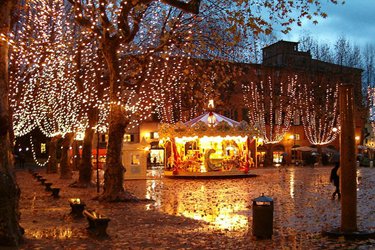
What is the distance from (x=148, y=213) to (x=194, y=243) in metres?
5.13

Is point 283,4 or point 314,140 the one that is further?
point 314,140

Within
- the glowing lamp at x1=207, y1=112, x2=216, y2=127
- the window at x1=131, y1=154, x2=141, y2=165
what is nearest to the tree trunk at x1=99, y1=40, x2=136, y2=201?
the window at x1=131, y1=154, x2=141, y2=165

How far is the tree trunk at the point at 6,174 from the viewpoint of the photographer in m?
9.05

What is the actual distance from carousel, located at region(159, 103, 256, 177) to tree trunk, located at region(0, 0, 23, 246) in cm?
2347

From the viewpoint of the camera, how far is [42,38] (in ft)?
80.6

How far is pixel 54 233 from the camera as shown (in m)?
11.3

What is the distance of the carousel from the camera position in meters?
33.2

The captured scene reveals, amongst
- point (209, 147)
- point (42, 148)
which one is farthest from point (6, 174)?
point (42, 148)

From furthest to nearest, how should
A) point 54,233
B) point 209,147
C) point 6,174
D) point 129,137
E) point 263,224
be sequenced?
point 129,137, point 209,147, point 54,233, point 263,224, point 6,174

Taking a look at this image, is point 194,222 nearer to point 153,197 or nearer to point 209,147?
point 153,197

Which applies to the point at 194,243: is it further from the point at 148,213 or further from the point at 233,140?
the point at 233,140

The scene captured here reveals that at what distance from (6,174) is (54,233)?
251 cm

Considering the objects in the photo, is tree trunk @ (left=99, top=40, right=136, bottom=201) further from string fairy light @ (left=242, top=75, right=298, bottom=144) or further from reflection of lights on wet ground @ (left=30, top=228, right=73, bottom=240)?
string fairy light @ (left=242, top=75, right=298, bottom=144)

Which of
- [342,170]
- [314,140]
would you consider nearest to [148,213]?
[342,170]
